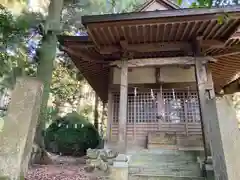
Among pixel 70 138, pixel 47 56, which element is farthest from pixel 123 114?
pixel 70 138

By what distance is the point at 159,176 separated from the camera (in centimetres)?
453

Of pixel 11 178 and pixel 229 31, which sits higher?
pixel 229 31

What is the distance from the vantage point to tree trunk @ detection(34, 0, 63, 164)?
6.99 metres

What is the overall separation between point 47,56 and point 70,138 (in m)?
3.54

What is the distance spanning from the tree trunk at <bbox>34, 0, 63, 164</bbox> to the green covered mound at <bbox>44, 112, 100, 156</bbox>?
4.95 feet

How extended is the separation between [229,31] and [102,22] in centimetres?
310

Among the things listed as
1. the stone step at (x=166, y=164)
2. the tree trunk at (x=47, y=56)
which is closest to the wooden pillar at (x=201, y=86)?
the stone step at (x=166, y=164)

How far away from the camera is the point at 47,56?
732 centimetres

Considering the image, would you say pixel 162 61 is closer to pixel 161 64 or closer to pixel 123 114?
pixel 161 64

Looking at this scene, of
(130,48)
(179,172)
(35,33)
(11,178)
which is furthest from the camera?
(35,33)

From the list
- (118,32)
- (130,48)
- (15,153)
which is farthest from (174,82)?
(15,153)

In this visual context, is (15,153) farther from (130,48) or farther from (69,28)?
(69,28)

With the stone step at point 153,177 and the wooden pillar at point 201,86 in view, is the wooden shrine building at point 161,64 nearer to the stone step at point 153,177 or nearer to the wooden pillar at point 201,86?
the wooden pillar at point 201,86

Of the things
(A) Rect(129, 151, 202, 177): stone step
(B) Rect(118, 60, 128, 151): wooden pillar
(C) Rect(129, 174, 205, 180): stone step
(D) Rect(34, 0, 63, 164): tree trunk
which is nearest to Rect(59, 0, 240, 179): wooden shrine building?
(B) Rect(118, 60, 128, 151): wooden pillar
